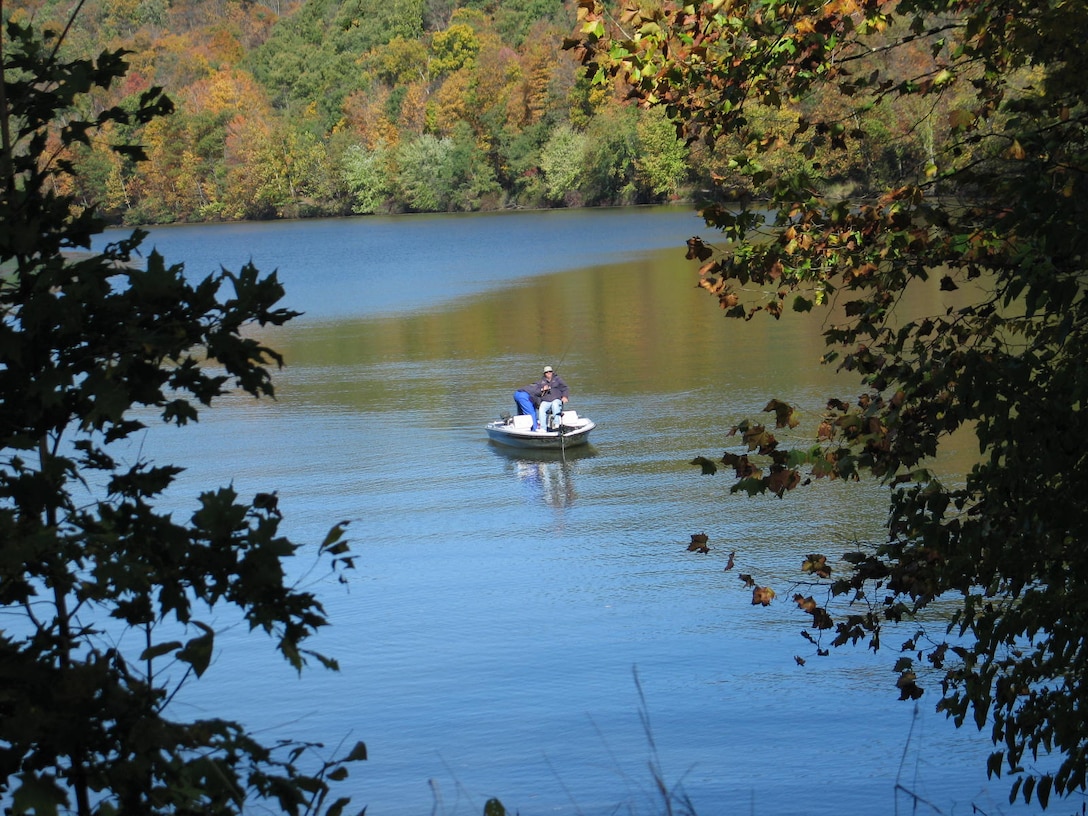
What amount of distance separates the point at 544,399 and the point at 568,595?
6.95 metres

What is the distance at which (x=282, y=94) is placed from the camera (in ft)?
383

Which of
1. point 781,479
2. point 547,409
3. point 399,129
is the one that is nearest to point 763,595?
point 781,479

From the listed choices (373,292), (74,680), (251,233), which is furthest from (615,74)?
(251,233)

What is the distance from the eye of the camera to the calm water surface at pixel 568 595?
29.6 feet

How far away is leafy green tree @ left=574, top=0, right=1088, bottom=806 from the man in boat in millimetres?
12887

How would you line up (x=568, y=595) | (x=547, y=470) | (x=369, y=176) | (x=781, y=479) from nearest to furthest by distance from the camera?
1. (x=781, y=479)
2. (x=568, y=595)
3. (x=547, y=470)
4. (x=369, y=176)

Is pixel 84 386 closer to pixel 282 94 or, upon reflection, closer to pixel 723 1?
pixel 723 1

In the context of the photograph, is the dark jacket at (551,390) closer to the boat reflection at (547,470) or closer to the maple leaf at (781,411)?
the boat reflection at (547,470)

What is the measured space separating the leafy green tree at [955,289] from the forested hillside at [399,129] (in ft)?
250

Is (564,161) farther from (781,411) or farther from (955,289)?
(955,289)

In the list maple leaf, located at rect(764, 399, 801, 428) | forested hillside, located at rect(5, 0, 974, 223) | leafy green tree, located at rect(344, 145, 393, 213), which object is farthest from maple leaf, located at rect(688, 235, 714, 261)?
leafy green tree, located at rect(344, 145, 393, 213)

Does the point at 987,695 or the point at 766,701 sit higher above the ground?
the point at 987,695

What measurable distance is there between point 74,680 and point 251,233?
279 ft

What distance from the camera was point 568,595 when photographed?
43.5 ft
